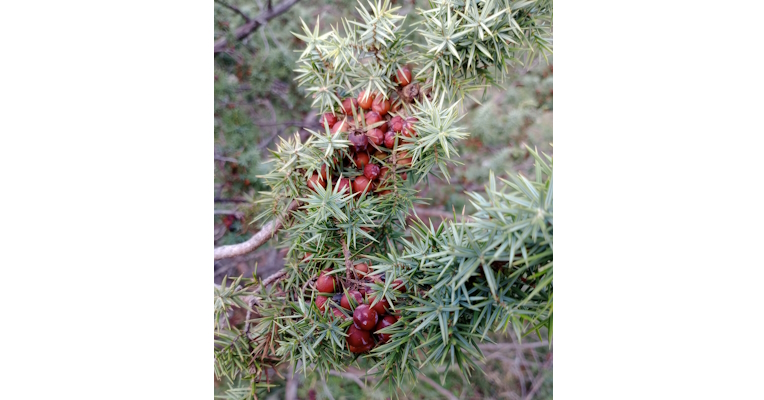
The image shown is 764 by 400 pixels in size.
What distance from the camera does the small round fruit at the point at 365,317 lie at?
388 millimetres

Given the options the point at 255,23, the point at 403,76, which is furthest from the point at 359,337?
the point at 255,23

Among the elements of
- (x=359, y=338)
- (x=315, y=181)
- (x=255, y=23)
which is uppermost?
(x=255, y=23)

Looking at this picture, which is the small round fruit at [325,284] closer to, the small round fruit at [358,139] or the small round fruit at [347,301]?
the small round fruit at [347,301]

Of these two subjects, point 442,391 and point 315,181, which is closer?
point 315,181

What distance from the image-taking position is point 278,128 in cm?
58

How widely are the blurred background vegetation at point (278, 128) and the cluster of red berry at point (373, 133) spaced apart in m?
0.09

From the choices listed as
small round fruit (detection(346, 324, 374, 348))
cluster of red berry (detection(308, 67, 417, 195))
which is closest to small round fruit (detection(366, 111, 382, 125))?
cluster of red berry (detection(308, 67, 417, 195))

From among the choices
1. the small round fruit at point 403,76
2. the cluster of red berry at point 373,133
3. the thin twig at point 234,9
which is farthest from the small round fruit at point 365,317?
the thin twig at point 234,9

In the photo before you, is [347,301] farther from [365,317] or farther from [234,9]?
[234,9]

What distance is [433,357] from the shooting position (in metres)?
0.38

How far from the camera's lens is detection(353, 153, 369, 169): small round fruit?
45 centimetres

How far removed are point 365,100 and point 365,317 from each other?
229 mm
